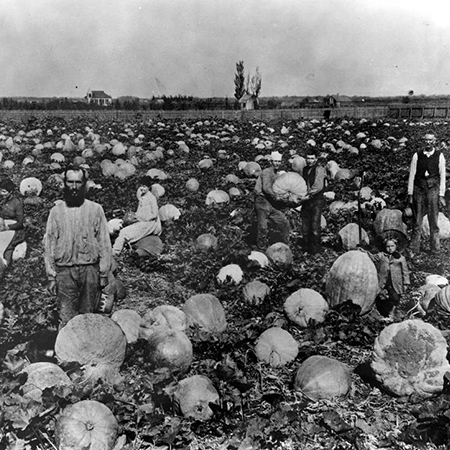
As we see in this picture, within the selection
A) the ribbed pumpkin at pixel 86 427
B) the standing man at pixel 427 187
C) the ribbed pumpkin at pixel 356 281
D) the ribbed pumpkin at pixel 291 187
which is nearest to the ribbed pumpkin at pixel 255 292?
the ribbed pumpkin at pixel 356 281

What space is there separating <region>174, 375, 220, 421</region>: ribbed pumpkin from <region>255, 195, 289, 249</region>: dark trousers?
4717mm

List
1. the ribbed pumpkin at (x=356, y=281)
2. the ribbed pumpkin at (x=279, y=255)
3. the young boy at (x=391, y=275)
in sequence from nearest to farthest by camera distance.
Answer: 1. the ribbed pumpkin at (x=356, y=281)
2. the young boy at (x=391, y=275)
3. the ribbed pumpkin at (x=279, y=255)

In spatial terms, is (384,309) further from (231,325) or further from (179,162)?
(179,162)

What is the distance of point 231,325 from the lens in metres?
6.86

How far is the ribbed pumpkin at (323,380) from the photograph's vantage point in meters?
5.33

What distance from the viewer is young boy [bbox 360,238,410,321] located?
6902 millimetres

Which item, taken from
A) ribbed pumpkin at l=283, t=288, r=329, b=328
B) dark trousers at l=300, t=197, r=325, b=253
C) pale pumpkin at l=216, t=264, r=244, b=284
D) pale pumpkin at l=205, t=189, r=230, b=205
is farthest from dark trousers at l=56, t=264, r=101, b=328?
pale pumpkin at l=205, t=189, r=230, b=205

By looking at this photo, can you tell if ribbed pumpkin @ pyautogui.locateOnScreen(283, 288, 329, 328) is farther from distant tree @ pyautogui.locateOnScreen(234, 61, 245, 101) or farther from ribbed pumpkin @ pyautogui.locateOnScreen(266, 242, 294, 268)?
distant tree @ pyautogui.locateOnScreen(234, 61, 245, 101)

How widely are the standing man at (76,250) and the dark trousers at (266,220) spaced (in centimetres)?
395

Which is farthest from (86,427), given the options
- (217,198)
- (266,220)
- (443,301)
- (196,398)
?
(217,198)

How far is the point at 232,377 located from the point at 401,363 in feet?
5.08

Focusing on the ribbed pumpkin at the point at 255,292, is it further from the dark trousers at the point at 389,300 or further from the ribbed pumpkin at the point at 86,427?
the ribbed pumpkin at the point at 86,427

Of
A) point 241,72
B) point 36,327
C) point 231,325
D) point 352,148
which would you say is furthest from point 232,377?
point 241,72

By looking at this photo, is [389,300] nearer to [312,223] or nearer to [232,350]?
[232,350]
